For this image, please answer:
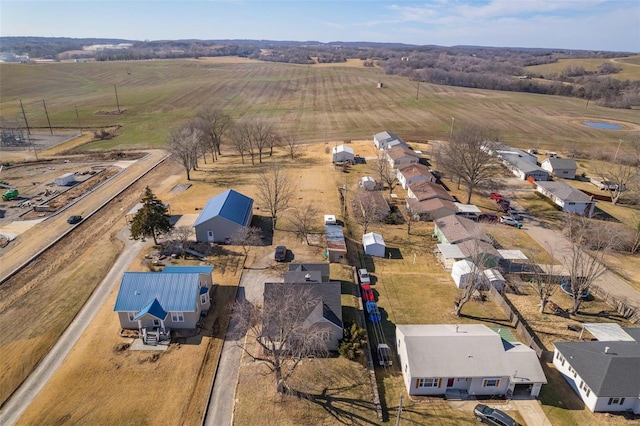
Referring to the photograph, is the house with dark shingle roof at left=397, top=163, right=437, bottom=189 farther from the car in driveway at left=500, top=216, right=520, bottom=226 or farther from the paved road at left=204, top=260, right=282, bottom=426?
the paved road at left=204, top=260, right=282, bottom=426

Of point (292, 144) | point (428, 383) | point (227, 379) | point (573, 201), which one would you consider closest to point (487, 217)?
point (573, 201)

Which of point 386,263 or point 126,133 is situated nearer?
point 386,263

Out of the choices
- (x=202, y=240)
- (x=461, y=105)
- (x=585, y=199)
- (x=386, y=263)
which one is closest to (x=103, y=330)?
(x=202, y=240)

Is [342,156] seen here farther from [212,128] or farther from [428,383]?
[428,383]

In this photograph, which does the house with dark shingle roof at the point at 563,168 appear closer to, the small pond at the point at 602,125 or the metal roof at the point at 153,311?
the small pond at the point at 602,125

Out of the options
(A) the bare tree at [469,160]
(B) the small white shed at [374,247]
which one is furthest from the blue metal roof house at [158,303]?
(A) the bare tree at [469,160]

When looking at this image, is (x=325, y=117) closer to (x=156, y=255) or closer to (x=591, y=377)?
(x=156, y=255)
